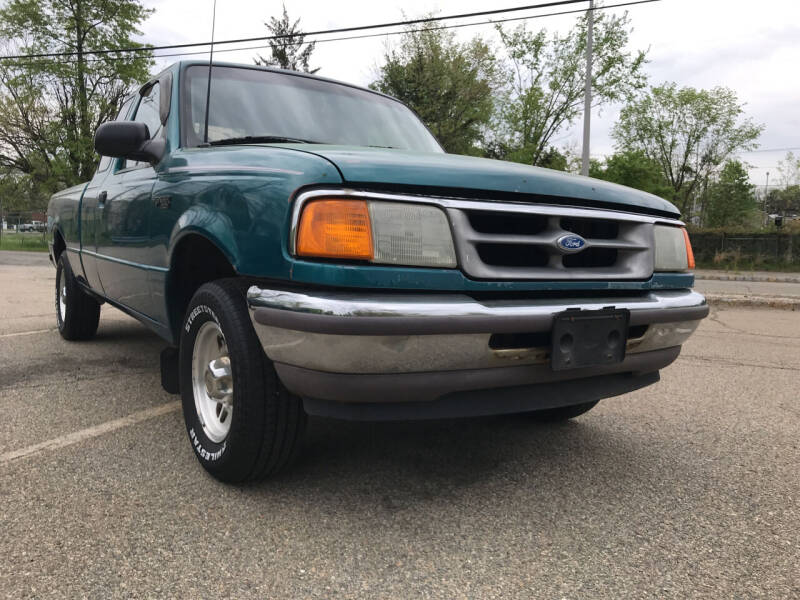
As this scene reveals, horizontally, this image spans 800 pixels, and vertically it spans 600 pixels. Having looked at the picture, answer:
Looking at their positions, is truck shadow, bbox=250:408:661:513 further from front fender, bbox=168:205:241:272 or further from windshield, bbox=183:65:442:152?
windshield, bbox=183:65:442:152

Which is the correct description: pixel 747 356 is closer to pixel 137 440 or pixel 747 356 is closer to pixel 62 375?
pixel 137 440

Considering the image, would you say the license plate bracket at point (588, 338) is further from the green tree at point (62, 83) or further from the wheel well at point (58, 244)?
the green tree at point (62, 83)

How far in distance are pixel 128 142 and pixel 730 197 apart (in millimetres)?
50241

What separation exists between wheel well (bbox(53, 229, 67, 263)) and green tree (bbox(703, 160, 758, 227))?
1879 inches

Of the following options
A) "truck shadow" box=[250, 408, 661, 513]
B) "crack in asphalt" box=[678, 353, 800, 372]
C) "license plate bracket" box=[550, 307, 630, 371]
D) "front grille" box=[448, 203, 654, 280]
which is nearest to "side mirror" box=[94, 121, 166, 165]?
"truck shadow" box=[250, 408, 661, 513]

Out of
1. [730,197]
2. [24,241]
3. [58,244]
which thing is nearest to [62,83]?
[24,241]

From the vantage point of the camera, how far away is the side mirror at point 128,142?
106 inches

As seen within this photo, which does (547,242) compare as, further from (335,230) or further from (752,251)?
(752,251)

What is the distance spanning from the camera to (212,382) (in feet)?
7.59

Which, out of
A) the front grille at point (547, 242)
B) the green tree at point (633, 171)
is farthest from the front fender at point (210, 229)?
the green tree at point (633, 171)

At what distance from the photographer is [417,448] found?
2.65 meters

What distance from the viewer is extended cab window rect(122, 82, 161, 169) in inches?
126

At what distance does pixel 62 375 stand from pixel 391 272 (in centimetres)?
300

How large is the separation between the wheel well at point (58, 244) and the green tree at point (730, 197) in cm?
4771
